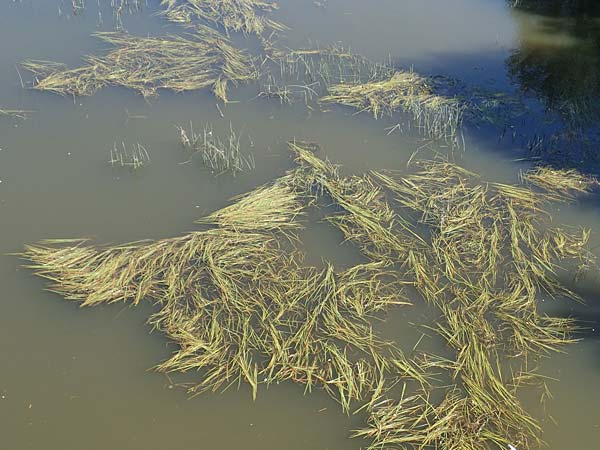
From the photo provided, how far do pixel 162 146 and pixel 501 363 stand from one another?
3.02 meters

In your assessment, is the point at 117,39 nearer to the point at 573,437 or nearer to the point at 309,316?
the point at 309,316

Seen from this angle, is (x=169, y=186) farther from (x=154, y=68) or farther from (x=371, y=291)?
(x=154, y=68)

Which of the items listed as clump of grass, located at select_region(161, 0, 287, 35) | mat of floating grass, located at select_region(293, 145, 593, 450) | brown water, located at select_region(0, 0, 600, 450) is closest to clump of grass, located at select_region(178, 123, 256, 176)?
brown water, located at select_region(0, 0, 600, 450)

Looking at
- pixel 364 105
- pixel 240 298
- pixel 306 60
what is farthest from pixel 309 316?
pixel 306 60

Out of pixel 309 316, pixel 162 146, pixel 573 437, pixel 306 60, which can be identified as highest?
pixel 306 60

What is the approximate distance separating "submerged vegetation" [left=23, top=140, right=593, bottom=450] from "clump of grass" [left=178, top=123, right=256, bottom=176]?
0.41 meters

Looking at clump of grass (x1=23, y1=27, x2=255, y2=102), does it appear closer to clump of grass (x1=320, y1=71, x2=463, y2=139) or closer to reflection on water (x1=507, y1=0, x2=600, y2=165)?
clump of grass (x1=320, y1=71, x2=463, y2=139)

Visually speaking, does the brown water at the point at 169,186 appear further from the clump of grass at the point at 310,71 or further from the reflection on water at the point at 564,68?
the clump of grass at the point at 310,71

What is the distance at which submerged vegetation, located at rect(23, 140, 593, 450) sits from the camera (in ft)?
9.50

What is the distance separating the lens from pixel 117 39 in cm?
604

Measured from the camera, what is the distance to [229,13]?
6.71 meters

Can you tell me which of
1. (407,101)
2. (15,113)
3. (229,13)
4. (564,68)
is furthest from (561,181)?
(15,113)

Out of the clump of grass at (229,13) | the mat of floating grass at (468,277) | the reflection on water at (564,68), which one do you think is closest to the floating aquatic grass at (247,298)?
the mat of floating grass at (468,277)

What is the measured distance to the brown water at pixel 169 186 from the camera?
2770 mm
